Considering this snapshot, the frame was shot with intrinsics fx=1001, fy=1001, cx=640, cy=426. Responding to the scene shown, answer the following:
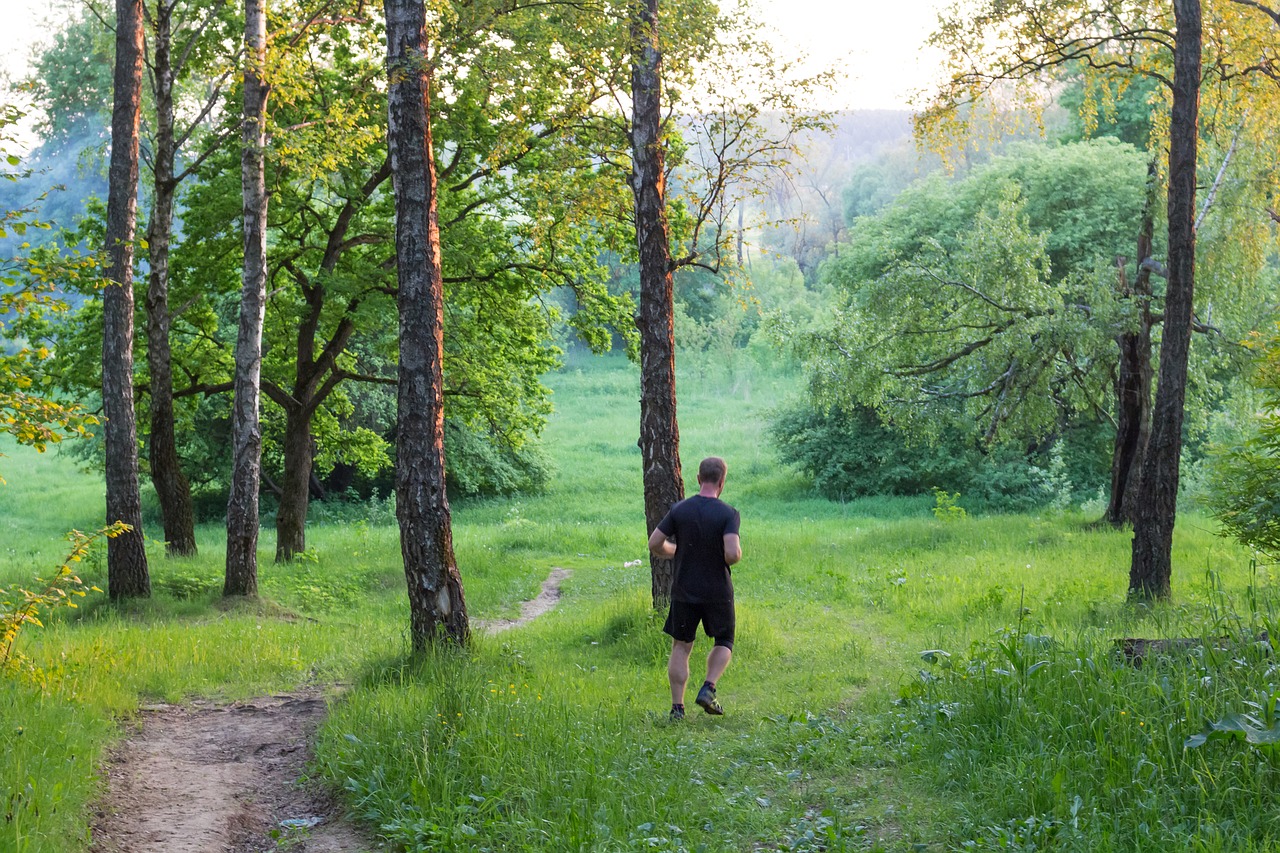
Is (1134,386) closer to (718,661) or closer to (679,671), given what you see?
(718,661)

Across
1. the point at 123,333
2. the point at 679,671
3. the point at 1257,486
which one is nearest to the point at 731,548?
the point at 679,671

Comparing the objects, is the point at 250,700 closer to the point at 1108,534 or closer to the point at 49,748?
the point at 49,748

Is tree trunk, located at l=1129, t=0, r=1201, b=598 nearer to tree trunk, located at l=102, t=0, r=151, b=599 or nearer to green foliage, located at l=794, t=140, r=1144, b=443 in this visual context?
green foliage, located at l=794, t=140, r=1144, b=443

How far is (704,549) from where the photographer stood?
759 cm

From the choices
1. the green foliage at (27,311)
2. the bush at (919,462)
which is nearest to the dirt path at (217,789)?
the green foliage at (27,311)

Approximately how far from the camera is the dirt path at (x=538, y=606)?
45.8ft

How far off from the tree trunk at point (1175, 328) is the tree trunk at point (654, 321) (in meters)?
5.61

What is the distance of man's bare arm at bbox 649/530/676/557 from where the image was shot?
7547 mm

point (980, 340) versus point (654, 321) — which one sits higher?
point (654, 321)

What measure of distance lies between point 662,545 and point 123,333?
8825 millimetres

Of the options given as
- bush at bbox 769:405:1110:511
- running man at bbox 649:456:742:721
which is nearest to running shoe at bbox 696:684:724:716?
running man at bbox 649:456:742:721

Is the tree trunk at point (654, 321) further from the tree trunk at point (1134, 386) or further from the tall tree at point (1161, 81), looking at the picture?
the tree trunk at point (1134, 386)

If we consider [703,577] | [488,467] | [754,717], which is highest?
[703,577]

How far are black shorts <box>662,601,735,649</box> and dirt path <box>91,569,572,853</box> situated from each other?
280 centimetres
